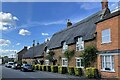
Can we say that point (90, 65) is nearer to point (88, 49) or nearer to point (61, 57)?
point (88, 49)

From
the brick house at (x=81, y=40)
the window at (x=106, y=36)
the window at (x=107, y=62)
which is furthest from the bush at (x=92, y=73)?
the brick house at (x=81, y=40)

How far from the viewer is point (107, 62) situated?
92.5ft

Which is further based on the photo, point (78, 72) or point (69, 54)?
point (69, 54)

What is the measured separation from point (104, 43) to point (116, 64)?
12.3ft

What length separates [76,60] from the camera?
38000 millimetres

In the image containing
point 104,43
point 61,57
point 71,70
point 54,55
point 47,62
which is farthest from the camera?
point 47,62

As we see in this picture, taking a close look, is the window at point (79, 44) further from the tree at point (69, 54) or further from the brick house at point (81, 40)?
the tree at point (69, 54)

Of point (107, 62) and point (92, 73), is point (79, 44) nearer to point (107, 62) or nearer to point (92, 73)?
point (92, 73)

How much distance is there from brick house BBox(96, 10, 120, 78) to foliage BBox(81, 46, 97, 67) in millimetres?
844

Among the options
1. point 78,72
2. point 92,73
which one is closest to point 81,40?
point 78,72

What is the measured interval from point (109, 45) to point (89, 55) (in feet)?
13.4

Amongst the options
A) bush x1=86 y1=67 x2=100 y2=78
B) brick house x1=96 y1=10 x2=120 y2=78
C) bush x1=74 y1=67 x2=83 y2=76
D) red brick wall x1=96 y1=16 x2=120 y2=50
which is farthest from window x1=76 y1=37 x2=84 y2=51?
bush x1=86 y1=67 x2=100 y2=78

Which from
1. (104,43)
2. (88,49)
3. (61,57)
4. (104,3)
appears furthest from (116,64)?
(61,57)

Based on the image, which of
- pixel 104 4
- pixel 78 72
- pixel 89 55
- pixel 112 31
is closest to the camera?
pixel 112 31
